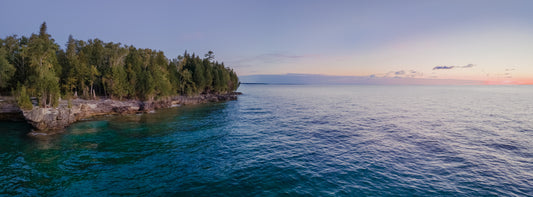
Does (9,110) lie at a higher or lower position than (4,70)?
lower

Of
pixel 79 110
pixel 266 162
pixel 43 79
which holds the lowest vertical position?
pixel 266 162

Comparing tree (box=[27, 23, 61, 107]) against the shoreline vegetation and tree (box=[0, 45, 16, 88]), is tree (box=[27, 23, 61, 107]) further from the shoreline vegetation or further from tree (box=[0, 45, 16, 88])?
tree (box=[0, 45, 16, 88])

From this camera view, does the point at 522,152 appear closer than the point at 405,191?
No

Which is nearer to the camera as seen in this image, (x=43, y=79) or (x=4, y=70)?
(x=43, y=79)

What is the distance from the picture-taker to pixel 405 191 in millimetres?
17547

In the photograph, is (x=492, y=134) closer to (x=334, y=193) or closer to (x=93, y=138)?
(x=334, y=193)

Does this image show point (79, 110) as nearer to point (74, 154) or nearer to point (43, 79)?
point (43, 79)

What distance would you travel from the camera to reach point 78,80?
55.1 meters

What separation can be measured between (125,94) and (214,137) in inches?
1666

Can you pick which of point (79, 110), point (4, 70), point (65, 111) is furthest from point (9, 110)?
point (65, 111)

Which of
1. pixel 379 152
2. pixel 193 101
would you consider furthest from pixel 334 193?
pixel 193 101

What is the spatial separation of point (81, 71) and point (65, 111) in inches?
805

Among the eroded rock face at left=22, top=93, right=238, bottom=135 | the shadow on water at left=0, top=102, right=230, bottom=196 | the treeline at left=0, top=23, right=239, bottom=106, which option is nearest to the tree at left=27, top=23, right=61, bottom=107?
the treeline at left=0, top=23, right=239, bottom=106

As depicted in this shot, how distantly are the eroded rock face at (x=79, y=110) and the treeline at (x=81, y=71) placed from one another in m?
2.35
